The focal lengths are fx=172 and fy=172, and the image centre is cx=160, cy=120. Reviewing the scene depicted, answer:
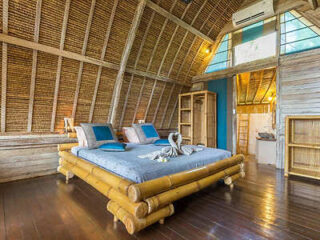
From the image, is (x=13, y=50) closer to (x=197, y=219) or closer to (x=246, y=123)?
(x=197, y=219)

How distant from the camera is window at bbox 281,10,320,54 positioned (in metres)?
3.69

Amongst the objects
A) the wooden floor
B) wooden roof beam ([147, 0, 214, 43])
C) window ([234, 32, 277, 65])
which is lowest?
the wooden floor

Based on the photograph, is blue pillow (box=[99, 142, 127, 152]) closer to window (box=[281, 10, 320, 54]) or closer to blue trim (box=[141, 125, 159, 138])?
blue trim (box=[141, 125, 159, 138])

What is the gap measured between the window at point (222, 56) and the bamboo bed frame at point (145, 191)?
361 cm

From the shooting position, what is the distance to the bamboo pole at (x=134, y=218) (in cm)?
153

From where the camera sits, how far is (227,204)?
2.27 metres

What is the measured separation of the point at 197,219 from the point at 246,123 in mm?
5288

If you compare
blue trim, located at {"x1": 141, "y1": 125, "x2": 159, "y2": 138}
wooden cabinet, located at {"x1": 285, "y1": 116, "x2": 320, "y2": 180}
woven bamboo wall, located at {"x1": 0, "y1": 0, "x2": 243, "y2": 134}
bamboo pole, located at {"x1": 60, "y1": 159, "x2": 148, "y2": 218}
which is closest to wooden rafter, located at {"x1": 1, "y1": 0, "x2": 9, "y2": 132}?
woven bamboo wall, located at {"x1": 0, "y1": 0, "x2": 243, "y2": 134}

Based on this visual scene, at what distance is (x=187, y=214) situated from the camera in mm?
2035

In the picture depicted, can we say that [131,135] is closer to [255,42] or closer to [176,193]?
[176,193]

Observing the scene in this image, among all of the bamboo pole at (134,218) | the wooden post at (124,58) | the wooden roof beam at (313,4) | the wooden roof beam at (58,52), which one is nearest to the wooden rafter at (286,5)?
the wooden roof beam at (313,4)

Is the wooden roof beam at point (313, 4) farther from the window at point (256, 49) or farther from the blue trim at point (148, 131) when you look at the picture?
the blue trim at point (148, 131)

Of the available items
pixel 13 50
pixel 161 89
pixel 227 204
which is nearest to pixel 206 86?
pixel 161 89

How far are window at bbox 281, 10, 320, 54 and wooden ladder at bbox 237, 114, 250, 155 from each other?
2.84m
